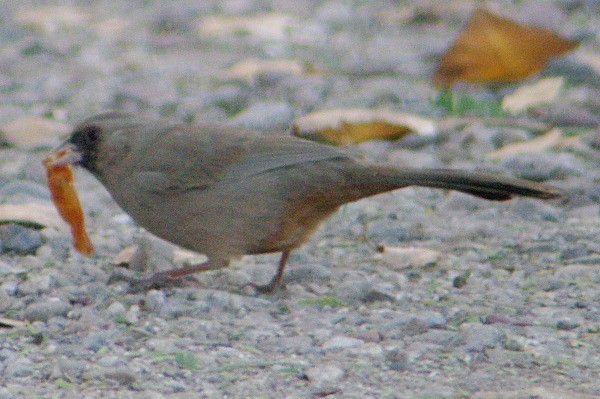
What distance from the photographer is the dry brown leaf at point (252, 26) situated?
28.5 feet

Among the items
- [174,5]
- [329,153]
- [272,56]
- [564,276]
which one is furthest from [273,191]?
[174,5]

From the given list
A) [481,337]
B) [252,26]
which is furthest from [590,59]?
[481,337]

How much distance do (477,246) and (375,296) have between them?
805 millimetres

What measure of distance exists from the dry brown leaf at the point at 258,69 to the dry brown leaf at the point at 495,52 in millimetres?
951

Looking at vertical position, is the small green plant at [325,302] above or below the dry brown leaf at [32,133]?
below

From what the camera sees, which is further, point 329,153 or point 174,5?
point 174,5

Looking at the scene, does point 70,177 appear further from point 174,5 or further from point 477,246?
point 174,5

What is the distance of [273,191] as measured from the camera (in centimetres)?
431

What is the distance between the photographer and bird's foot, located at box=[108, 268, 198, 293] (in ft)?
13.9

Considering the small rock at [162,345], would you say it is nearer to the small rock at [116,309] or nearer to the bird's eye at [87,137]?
the small rock at [116,309]

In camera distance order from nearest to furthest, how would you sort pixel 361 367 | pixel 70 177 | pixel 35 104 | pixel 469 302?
pixel 361 367 → pixel 469 302 → pixel 70 177 → pixel 35 104

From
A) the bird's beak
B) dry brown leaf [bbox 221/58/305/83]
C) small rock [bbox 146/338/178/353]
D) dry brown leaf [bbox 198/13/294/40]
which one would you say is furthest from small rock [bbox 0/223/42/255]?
dry brown leaf [bbox 198/13/294/40]

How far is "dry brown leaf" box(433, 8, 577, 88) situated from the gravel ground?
112mm

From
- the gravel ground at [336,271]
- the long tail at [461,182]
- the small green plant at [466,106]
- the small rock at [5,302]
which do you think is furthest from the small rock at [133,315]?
the small green plant at [466,106]
